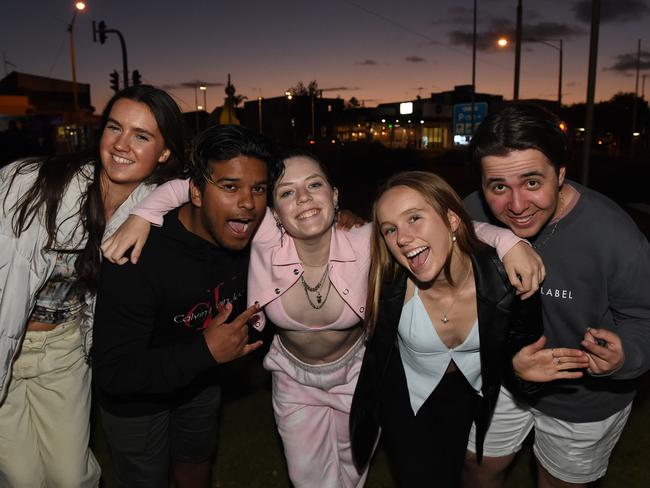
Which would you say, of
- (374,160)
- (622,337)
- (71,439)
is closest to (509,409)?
(622,337)

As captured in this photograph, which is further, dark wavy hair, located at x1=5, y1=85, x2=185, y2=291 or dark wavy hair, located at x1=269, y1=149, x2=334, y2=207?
dark wavy hair, located at x1=269, y1=149, x2=334, y2=207

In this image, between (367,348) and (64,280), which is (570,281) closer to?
(367,348)

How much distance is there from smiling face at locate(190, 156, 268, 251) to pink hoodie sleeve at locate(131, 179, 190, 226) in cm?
8

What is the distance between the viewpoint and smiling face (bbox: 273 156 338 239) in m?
3.10

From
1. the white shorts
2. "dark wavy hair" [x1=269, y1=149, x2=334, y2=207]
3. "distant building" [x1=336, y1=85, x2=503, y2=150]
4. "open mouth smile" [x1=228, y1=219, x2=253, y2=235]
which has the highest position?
"distant building" [x1=336, y1=85, x2=503, y2=150]

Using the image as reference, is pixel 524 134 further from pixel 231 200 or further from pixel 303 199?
pixel 231 200

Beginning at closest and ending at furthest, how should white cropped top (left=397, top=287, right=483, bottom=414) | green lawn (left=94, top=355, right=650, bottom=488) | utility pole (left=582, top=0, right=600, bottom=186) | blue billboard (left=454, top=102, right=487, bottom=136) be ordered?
white cropped top (left=397, top=287, right=483, bottom=414), green lawn (left=94, top=355, right=650, bottom=488), utility pole (left=582, top=0, right=600, bottom=186), blue billboard (left=454, top=102, right=487, bottom=136)

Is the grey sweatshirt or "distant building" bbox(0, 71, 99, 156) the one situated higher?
"distant building" bbox(0, 71, 99, 156)

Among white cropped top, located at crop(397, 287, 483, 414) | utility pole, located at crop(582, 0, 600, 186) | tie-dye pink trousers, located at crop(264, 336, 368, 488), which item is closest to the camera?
white cropped top, located at crop(397, 287, 483, 414)

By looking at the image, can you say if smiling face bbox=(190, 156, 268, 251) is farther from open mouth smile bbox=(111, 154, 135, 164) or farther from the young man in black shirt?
open mouth smile bbox=(111, 154, 135, 164)

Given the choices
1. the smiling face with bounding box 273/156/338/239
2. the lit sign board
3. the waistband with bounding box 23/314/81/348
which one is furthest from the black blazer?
the lit sign board

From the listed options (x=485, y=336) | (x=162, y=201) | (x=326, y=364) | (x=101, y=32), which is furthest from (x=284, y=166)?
(x=101, y=32)

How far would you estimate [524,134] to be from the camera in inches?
110

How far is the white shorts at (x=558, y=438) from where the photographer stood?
10.1 feet
